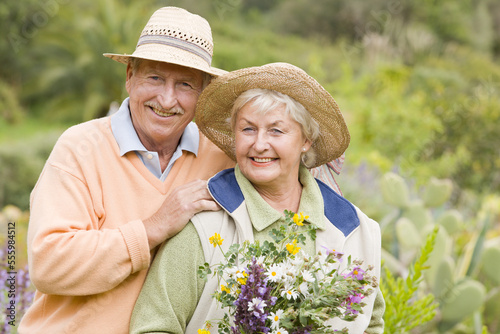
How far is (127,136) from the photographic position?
2.23 m

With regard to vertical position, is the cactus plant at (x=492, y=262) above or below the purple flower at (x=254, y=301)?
below

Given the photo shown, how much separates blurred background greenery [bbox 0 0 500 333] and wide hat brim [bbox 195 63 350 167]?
170cm

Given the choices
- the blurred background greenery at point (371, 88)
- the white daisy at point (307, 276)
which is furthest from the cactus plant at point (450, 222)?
the white daisy at point (307, 276)

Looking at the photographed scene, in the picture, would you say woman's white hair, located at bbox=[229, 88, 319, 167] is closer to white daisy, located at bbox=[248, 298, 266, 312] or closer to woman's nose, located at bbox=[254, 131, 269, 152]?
woman's nose, located at bbox=[254, 131, 269, 152]

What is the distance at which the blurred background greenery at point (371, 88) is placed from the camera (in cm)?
454

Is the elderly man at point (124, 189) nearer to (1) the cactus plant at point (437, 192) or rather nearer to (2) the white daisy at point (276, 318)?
(2) the white daisy at point (276, 318)

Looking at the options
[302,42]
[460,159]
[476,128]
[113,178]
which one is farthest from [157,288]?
[302,42]

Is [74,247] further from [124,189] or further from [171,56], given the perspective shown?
[171,56]

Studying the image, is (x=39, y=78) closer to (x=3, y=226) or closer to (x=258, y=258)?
(x=3, y=226)

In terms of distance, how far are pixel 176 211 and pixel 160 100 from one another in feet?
1.62

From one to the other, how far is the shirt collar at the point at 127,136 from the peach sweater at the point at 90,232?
0.03 meters

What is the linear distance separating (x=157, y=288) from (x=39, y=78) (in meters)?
11.7

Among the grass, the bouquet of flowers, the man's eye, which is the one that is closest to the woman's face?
the man's eye

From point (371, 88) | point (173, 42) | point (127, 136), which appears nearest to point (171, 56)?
point (173, 42)
